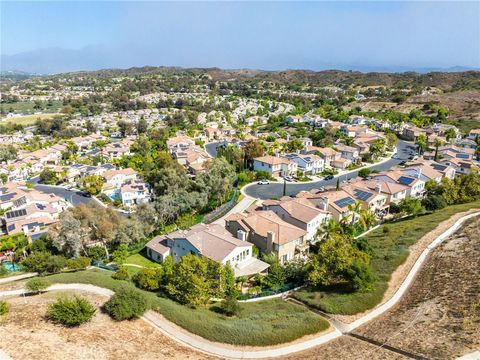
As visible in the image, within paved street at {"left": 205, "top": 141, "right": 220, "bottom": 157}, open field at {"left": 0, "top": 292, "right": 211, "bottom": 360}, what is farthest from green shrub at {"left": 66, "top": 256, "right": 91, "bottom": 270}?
paved street at {"left": 205, "top": 141, "right": 220, "bottom": 157}

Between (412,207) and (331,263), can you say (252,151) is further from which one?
(331,263)

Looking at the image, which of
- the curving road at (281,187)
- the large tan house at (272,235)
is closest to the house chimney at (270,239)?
the large tan house at (272,235)

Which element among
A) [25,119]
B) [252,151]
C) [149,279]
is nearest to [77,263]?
[149,279]

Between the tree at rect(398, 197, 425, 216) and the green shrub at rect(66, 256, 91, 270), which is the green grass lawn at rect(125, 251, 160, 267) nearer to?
the green shrub at rect(66, 256, 91, 270)

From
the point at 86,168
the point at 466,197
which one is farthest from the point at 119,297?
the point at 86,168

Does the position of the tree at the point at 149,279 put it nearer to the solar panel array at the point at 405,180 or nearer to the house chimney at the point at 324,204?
the house chimney at the point at 324,204

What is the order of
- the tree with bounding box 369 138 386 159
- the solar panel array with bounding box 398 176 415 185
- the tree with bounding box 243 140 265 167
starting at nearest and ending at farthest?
the solar panel array with bounding box 398 176 415 185 < the tree with bounding box 243 140 265 167 < the tree with bounding box 369 138 386 159
